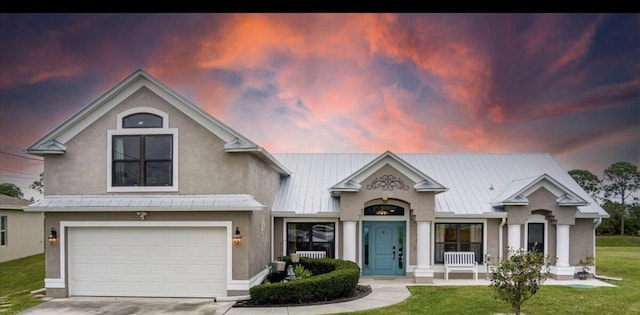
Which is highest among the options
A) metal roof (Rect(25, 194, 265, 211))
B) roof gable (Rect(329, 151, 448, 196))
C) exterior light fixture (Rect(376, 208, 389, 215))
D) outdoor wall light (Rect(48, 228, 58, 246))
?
roof gable (Rect(329, 151, 448, 196))

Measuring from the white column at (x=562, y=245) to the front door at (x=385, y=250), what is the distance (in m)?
5.54

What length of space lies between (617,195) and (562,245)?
91.0 ft

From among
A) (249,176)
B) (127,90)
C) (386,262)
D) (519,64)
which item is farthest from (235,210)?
(519,64)

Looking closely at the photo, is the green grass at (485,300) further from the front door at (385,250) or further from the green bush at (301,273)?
the green bush at (301,273)

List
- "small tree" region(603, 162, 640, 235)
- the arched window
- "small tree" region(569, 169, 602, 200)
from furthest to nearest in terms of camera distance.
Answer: "small tree" region(569, 169, 602, 200), "small tree" region(603, 162, 640, 235), the arched window

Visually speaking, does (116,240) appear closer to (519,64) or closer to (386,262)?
(386,262)

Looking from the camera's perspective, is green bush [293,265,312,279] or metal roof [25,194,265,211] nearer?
metal roof [25,194,265,211]

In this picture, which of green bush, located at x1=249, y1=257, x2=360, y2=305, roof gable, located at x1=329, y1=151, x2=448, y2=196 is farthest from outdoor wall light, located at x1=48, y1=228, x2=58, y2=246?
roof gable, located at x1=329, y1=151, x2=448, y2=196

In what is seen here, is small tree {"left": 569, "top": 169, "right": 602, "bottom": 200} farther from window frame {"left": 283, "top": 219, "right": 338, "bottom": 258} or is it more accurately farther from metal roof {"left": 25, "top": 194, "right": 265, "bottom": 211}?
metal roof {"left": 25, "top": 194, "right": 265, "bottom": 211}

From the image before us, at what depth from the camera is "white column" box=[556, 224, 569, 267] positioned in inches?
592

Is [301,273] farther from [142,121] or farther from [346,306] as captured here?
[142,121]

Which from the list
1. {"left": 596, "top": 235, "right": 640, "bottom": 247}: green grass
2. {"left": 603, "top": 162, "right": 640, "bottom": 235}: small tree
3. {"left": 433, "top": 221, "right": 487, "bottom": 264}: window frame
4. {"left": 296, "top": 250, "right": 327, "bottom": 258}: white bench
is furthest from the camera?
{"left": 603, "top": 162, "right": 640, "bottom": 235}: small tree

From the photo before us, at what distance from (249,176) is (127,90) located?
14.1ft

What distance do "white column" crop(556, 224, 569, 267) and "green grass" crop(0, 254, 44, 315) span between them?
1674 cm
